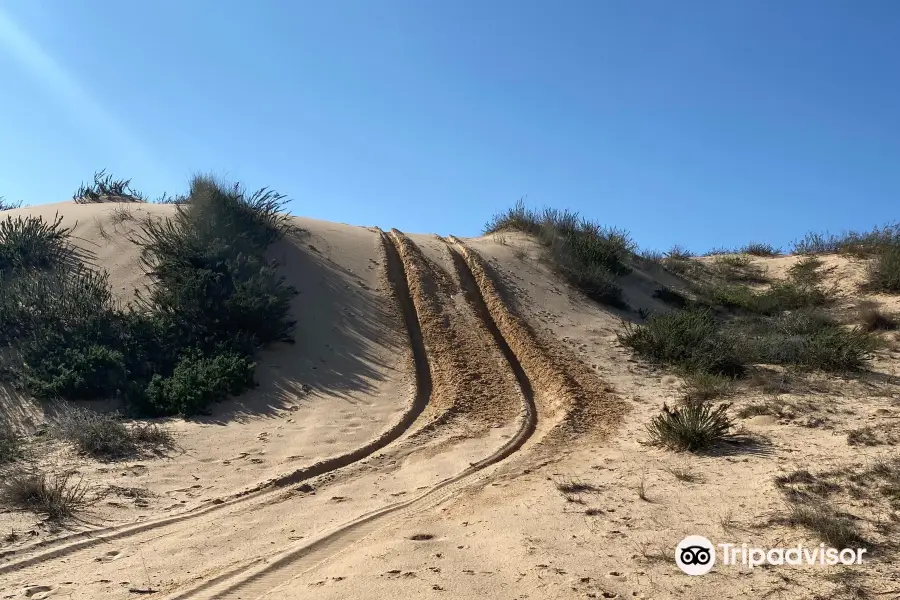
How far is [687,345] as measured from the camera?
11.8 metres

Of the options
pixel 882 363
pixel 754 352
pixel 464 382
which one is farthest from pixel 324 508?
pixel 882 363

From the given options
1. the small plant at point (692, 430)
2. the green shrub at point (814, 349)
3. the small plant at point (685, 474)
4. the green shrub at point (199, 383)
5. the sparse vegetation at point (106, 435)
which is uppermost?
the green shrub at point (814, 349)

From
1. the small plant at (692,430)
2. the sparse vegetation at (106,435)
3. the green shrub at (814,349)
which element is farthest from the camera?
the green shrub at (814,349)

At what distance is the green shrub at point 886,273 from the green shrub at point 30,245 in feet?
59.5

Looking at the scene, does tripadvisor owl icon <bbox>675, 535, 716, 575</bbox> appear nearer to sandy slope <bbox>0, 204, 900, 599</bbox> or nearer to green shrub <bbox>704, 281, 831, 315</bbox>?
sandy slope <bbox>0, 204, 900, 599</bbox>

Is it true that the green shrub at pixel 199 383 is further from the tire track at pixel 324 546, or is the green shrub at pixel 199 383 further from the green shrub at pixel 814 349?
the green shrub at pixel 814 349

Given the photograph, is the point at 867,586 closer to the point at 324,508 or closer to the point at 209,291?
the point at 324,508

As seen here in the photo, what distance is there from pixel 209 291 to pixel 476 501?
701 cm

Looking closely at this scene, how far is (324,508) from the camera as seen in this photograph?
239 inches

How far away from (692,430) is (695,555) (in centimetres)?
287

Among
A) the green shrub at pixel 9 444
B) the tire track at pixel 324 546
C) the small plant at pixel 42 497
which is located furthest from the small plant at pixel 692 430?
the green shrub at pixel 9 444

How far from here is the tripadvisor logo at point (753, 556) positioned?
170 inches

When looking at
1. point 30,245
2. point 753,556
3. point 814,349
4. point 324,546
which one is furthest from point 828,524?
point 30,245

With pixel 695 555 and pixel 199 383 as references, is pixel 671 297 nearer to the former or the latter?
pixel 199 383
